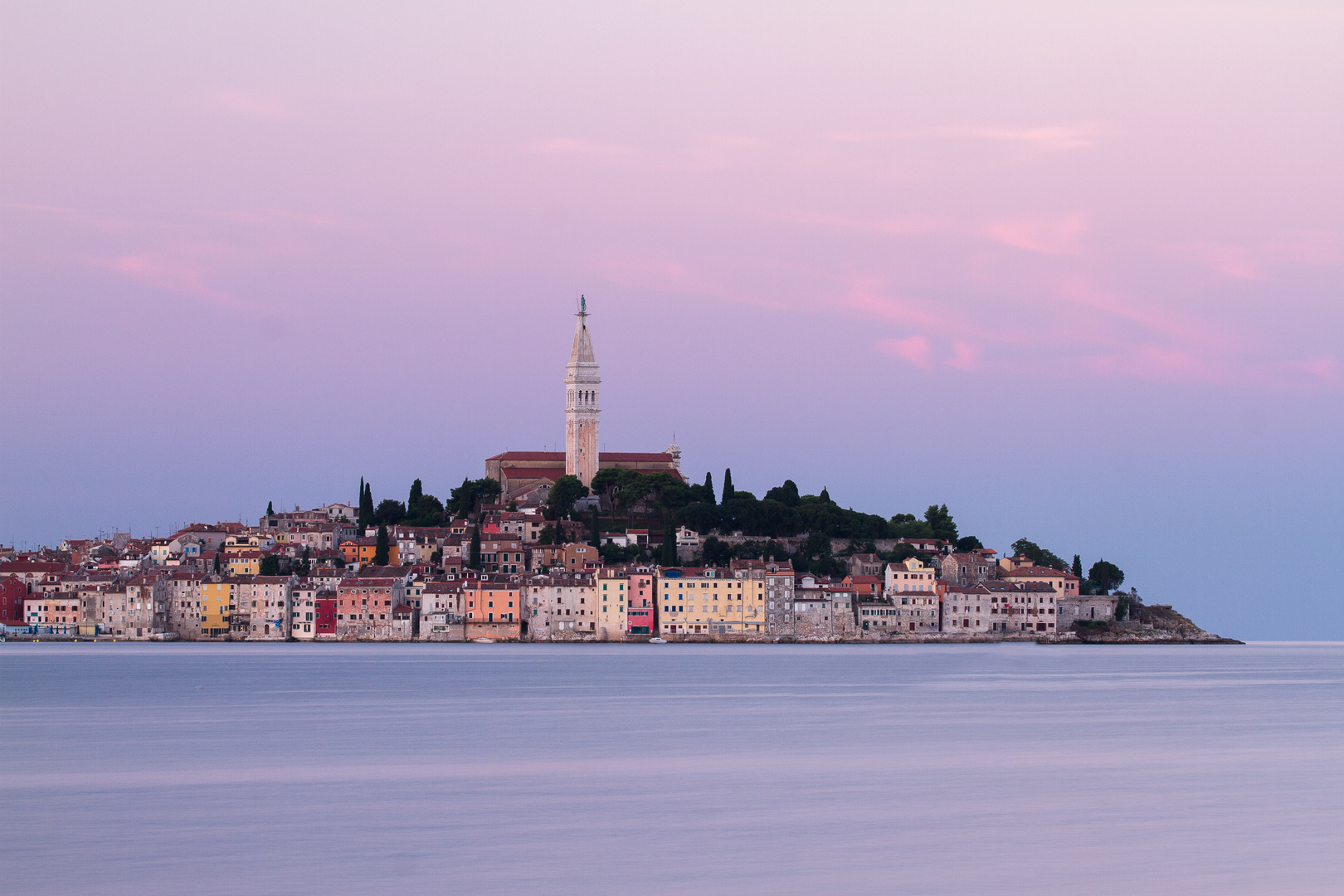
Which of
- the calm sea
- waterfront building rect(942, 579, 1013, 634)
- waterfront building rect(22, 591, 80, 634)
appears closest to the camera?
the calm sea

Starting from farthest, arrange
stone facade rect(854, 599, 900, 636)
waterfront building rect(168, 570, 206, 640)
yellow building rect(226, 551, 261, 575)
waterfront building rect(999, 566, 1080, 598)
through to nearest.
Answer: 1. yellow building rect(226, 551, 261, 575)
2. waterfront building rect(168, 570, 206, 640)
3. waterfront building rect(999, 566, 1080, 598)
4. stone facade rect(854, 599, 900, 636)

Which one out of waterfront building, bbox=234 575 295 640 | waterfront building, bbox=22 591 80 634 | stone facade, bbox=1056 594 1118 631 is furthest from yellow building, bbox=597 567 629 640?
waterfront building, bbox=22 591 80 634

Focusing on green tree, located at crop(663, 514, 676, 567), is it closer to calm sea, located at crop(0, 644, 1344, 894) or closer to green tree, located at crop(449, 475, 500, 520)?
green tree, located at crop(449, 475, 500, 520)

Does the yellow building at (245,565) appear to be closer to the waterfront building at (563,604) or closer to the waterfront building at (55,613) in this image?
the waterfront building at (55,613)

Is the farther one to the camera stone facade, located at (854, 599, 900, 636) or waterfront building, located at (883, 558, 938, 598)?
waterfront building, located at (883, 558, 938, 598)

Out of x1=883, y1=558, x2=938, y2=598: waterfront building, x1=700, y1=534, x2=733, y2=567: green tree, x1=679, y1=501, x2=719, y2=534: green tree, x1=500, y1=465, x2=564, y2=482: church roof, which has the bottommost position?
x1=883, y1=558, x2=938, y2=598: waterfront building

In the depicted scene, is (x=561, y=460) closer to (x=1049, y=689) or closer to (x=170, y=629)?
(x=170, y=629)

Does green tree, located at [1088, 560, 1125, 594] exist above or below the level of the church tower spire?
below

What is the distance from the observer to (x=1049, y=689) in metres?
44.2

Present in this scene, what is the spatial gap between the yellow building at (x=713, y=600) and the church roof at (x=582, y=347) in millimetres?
18932

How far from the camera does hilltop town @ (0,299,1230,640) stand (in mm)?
76875

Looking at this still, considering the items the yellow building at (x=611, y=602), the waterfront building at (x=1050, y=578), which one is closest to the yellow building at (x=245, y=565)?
the yellow building at (x=611, y=602)

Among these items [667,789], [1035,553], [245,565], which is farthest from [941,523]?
[667,789]

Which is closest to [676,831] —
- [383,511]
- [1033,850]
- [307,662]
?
[1033,850]
